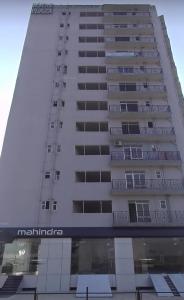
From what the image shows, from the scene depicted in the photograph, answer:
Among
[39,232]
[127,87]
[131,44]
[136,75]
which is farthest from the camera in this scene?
[131,44]

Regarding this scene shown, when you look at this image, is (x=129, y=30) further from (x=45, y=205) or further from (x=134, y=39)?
(x=45, y=205)

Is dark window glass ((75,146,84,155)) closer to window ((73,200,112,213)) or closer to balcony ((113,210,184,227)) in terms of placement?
window ((73,200,112,213))

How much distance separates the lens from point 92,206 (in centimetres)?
2752

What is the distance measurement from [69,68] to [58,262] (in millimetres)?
23015

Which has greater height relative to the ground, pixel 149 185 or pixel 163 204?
pixel 149 185

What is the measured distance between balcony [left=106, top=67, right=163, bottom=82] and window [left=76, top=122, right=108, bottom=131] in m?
6.64

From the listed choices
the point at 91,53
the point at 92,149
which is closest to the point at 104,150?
the point at 92,149

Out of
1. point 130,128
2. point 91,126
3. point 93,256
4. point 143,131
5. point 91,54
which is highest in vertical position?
Answer: point 91,54

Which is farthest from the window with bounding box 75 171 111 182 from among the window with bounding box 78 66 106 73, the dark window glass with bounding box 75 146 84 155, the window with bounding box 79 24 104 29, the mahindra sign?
the window with bounding box 79 24 104 29

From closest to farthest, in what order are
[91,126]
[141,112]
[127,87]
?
[141,112] < [91,126] < [127,87]

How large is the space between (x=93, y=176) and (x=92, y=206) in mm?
3255

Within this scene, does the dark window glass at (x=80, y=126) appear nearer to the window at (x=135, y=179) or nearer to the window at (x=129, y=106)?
the window at (x=129, y=106)

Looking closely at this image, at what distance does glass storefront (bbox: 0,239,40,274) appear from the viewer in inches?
943

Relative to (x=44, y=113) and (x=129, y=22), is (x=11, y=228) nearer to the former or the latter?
(x=44, y=113)
